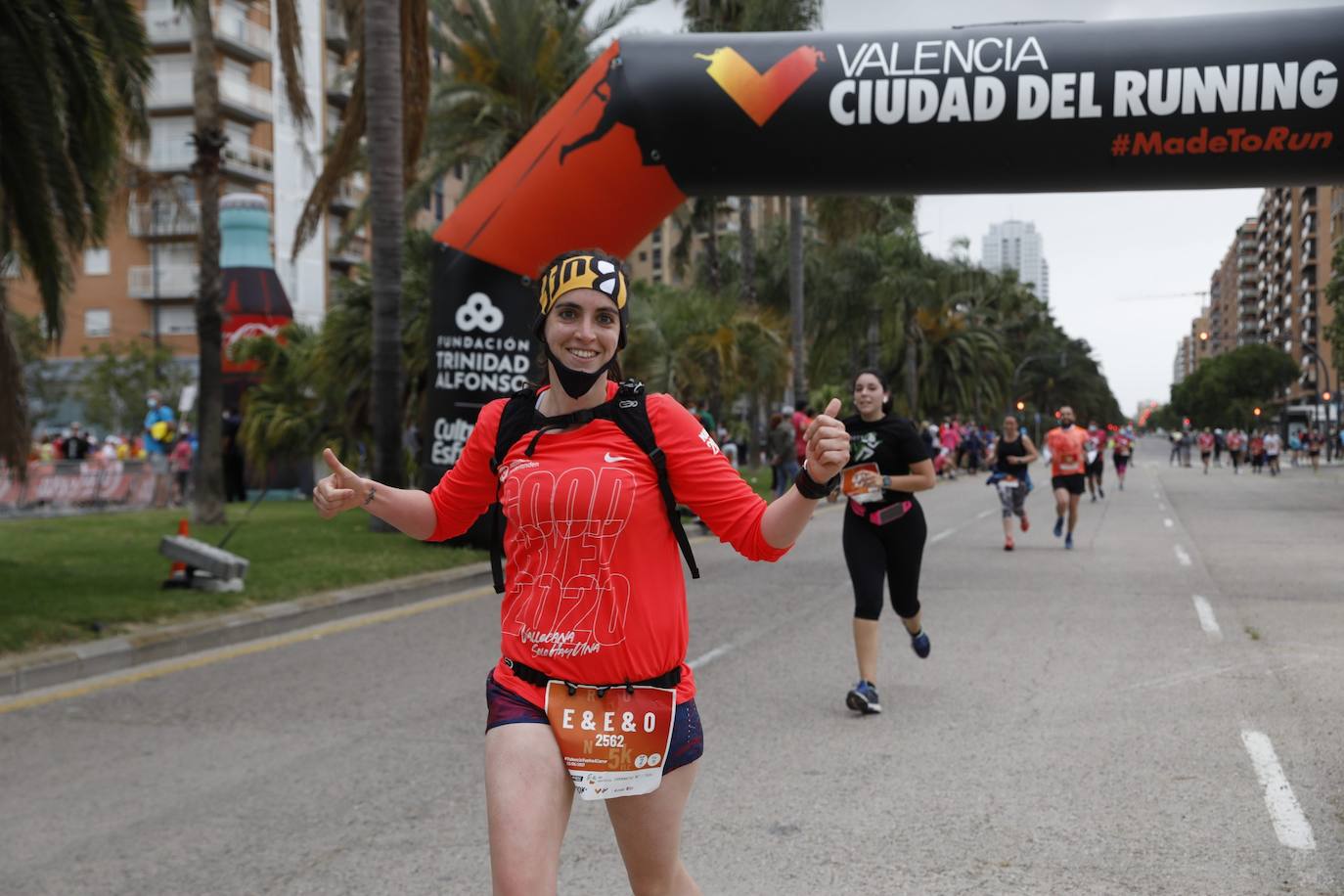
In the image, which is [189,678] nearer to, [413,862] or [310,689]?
[310,689]

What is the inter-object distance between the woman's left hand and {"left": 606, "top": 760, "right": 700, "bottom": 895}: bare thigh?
73 centimetres

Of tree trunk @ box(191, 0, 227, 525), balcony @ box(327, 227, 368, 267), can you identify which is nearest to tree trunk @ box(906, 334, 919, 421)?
balcony @ box(327, 227, 368, 267)

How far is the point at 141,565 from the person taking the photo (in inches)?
499

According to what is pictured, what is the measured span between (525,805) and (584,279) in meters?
1.14

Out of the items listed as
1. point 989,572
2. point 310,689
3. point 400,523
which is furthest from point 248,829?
point 989,572

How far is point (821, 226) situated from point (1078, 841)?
2852cm

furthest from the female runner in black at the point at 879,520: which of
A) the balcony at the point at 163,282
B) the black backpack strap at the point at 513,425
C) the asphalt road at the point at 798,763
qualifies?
the balcony at the point at 163,282

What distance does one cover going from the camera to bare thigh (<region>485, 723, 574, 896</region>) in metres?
2.63

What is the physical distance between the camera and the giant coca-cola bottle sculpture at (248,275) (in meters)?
34.8

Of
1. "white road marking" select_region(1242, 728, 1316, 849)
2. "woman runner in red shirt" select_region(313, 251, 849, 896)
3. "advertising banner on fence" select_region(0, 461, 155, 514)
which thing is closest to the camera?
"woman runner in red shirt" select_region(313, 251, 849, 896)

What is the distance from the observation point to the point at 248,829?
4.95m

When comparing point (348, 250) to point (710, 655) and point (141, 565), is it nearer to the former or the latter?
point (141, 565)

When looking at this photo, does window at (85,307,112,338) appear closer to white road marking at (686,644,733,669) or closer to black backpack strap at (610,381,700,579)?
white road marking at (686,644,733,669)

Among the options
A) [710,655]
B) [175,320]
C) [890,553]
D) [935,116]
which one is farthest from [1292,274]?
[890,553]
